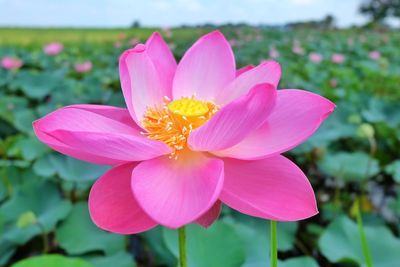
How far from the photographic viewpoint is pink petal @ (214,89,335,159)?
0.41m

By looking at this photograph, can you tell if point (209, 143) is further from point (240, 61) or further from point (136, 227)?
point (240, 61)

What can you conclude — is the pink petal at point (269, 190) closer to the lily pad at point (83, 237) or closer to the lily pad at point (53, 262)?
the lily pad at point (53, 262)

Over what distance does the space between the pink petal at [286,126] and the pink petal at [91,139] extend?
0.08 meters

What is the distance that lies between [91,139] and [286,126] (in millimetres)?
187

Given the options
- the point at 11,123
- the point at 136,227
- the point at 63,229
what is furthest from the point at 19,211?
the point at 11,123

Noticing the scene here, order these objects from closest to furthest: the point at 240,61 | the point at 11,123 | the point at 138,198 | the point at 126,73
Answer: the point at 138,198 < the point at 126,73 < the point at 11,123 < the point at 240,61

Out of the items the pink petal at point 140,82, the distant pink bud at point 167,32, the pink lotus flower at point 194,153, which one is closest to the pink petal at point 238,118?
the pink lotus flower at point 194,153

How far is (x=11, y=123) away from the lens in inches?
66.8

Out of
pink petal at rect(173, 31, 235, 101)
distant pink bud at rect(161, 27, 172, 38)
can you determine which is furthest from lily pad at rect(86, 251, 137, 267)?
distant pink bud at rect(161, 27, 172, 38)

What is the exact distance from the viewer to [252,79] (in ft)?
1.66

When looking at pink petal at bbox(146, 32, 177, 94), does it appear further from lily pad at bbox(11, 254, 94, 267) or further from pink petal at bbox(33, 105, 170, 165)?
lily pad at bbox(11, 254, 94, 267)

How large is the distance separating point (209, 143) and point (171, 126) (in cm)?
10

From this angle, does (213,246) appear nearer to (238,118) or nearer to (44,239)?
(238,118)

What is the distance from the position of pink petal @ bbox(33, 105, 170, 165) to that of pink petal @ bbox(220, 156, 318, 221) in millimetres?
75
